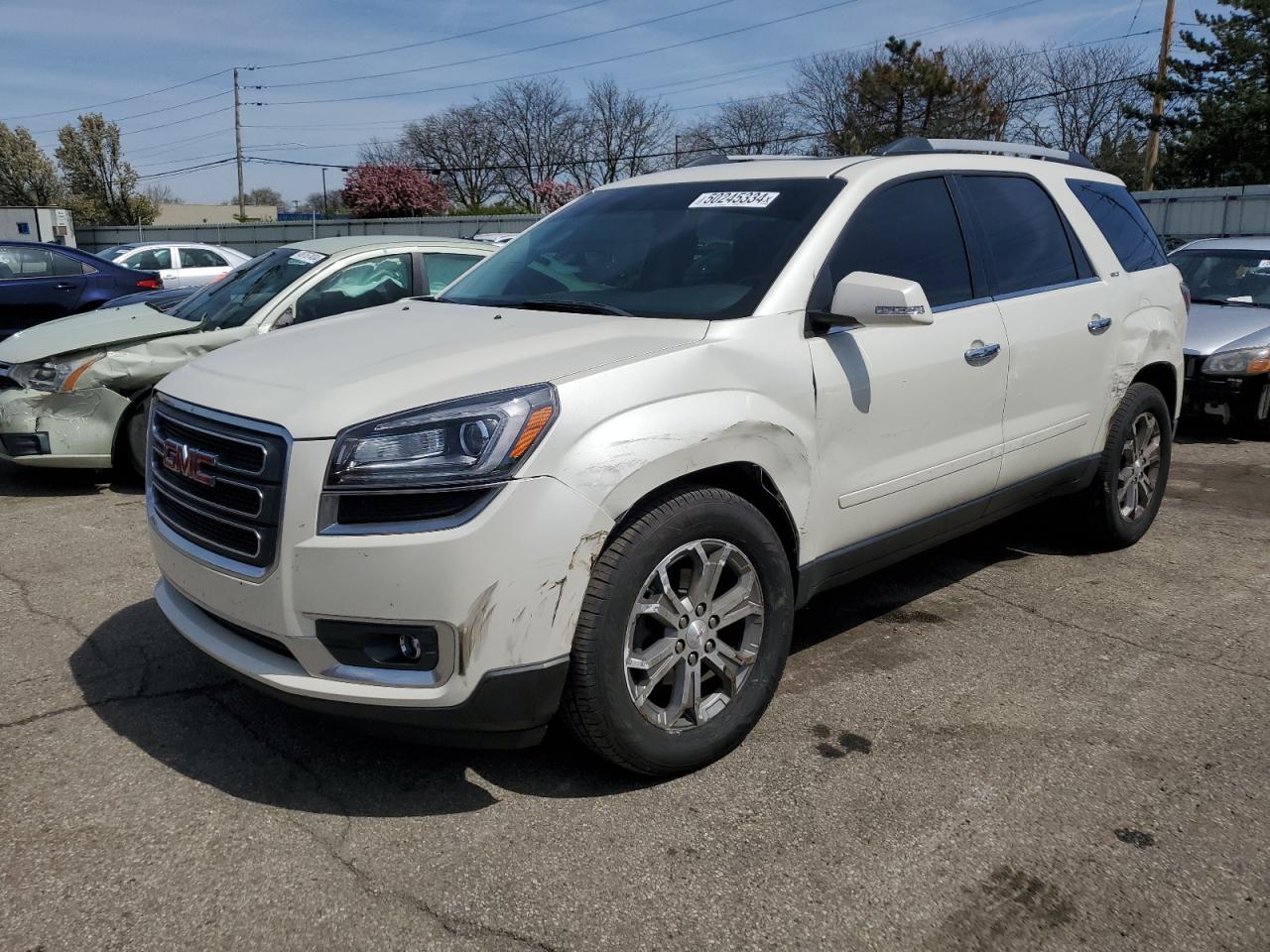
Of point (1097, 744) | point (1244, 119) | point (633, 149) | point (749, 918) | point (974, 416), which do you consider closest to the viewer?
point (749, 918)

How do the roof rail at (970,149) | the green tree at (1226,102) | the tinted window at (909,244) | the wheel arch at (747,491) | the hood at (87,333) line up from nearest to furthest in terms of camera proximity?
the wheel arch at (747,491), the tinted window at (909,244), the roof rail at (970,149), the hood at (87,333), the green tree at (1226,102)

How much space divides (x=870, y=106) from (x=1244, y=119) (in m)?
15.5

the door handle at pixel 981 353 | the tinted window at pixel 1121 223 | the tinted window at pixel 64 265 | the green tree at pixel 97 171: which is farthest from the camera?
the green tree at pixel 97 171

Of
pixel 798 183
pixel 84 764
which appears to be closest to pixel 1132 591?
pixel 798 183

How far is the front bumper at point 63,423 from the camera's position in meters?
6.20

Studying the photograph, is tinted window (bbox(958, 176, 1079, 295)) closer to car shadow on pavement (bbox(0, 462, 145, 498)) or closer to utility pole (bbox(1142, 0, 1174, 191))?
car shadow on pavement (bbox(0, 462, 145, 498))

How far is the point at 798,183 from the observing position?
12.1 ft

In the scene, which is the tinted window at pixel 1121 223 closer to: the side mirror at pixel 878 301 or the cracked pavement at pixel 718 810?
the cracked pavement at pixel 718 810

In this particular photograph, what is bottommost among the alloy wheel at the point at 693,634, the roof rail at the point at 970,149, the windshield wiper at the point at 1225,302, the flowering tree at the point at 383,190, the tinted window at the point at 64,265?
the alloy wheel at the point at 693,634

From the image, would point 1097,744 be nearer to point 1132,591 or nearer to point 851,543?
point 851,543

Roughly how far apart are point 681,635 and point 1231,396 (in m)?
6.98

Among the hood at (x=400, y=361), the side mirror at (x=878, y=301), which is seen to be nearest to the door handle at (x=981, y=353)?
the side mirror at (x=878, y=301)

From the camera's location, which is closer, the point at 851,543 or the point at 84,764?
the point at 84,764

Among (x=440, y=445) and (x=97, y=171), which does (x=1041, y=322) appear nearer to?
(x=440, y=445)
